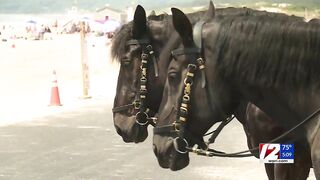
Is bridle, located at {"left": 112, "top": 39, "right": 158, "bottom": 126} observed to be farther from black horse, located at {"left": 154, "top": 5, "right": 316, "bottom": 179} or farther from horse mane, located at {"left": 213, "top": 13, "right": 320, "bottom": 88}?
horse mane, located at {"left": 213, "top": 13, "right": 320, "bottom": 88}

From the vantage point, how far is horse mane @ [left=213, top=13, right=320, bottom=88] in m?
2.93

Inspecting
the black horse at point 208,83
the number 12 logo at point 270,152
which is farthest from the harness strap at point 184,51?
the number 12 logo at point 270,152

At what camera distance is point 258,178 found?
7.62m

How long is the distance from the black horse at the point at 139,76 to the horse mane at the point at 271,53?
94 centimetres

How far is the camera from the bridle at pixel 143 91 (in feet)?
13.0

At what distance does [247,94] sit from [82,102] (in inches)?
546

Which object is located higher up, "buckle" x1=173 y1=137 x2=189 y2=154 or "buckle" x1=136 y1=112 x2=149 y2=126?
"buckle" x1=173 y1=137 x2=189 y2=154

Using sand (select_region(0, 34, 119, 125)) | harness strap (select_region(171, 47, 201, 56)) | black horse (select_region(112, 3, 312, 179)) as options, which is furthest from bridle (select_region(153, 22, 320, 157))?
sand (select_region(0, 34, 119, 125))

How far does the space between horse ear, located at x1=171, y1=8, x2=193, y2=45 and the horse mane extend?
0.15m

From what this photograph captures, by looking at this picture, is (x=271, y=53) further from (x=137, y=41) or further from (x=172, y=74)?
(x=137, y=41)

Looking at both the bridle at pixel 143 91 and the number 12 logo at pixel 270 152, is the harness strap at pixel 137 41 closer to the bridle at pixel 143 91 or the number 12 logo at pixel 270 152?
the bridle at pixel 143 91

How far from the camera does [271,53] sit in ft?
→ 9.67

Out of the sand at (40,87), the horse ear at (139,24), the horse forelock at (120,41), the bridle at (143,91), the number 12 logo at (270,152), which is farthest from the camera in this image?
the sand at (40,87)

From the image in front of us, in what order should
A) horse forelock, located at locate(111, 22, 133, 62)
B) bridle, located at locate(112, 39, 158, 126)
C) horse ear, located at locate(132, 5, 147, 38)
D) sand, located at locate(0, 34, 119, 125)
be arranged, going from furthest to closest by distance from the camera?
sand, located at locate(0, 34, 119, 125) < horse forelock, located at locate(111, 22, 133, 62) < horse ear, located at locate(132, 5, 147, 38) < bridle, located at locate(112, 39, 158, 126)
